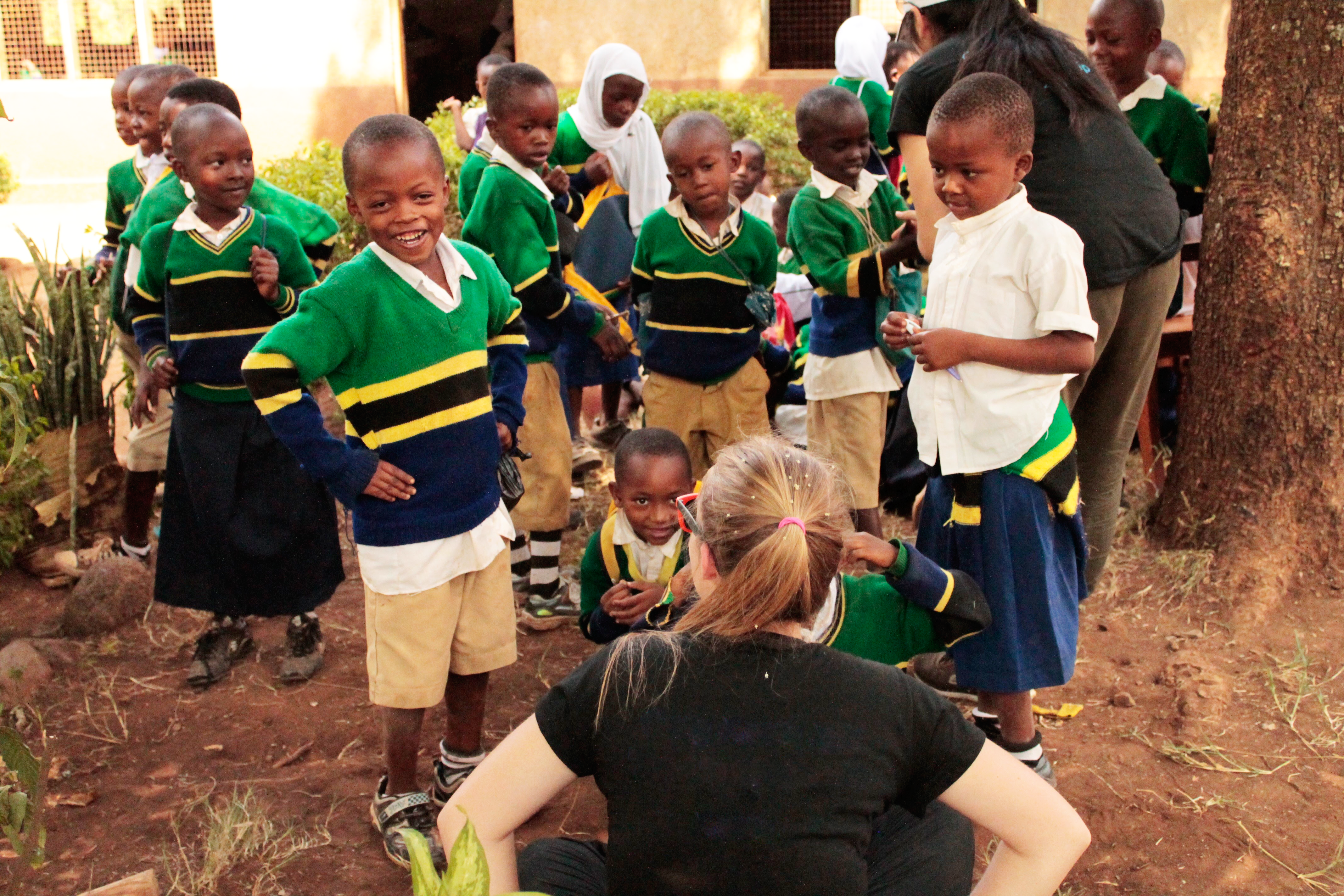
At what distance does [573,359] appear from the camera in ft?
17.2

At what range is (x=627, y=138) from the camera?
5.44 meters

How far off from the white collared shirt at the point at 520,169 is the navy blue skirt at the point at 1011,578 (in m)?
1.84

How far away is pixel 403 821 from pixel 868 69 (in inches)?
180

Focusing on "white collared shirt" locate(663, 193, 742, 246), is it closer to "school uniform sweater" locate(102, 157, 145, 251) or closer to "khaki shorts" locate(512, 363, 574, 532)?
"khaki shorts" locate(512, 363, 574, 532)

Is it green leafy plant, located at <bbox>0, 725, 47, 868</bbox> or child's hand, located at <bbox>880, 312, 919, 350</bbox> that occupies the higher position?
child's hand, located at <bbox>880, 312, 919, 350</bbox>

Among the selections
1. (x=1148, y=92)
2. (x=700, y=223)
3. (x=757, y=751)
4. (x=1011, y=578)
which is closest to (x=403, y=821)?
(x=757, y=751)

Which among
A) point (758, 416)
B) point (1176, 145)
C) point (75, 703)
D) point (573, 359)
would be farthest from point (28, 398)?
point (1176, 145)

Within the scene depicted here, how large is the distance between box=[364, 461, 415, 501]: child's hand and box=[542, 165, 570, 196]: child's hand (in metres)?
1.91

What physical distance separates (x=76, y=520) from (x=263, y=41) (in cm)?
875

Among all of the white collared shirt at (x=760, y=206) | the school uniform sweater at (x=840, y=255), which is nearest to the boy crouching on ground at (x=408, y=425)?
the school uniform sweater at (x=840, y=255)

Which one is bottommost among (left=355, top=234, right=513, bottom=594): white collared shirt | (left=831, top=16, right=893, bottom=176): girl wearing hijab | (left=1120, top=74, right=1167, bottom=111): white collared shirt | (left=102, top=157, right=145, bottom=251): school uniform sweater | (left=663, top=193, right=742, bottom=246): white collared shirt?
(left=355, top=234, right=513, bottom=594): white collared shirt

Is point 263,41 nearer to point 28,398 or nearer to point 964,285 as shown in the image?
point 28,398

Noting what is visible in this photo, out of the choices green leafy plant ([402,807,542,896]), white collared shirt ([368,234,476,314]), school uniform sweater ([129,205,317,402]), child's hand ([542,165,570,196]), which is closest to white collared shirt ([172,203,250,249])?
school uniform sweater ([129,205,317,402])

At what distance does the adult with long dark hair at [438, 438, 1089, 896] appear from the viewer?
175 centimetres
